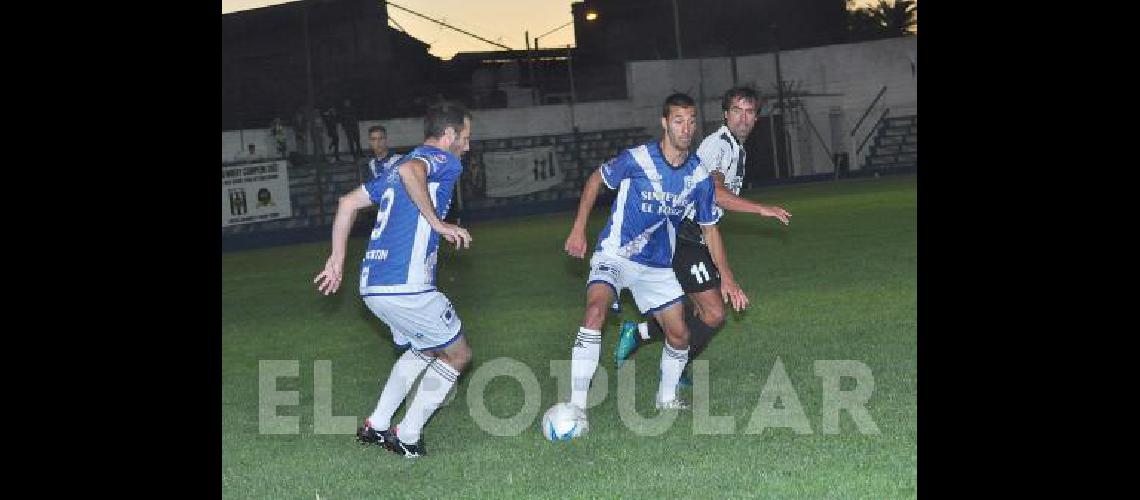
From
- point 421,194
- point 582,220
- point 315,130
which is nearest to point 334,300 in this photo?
point 582,220

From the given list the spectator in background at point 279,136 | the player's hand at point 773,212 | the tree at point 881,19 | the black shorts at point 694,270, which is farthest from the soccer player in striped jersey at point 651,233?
the tree at point 881,19

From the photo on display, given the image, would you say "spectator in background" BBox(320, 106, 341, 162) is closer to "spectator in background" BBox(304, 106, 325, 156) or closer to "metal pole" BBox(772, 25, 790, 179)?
"spectator in background" BBox(304, 106, 325, 156)

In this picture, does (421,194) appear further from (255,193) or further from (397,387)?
(255,193)

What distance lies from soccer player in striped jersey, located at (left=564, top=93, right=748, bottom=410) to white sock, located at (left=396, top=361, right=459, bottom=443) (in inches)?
37.1

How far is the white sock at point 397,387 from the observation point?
810cm

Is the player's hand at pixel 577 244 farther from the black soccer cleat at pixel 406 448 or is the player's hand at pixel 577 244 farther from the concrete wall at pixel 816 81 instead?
the concrete wall at pixel 816 81

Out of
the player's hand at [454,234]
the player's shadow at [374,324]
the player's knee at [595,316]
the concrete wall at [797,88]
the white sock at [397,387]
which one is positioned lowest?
the player's shadow at [374,324]

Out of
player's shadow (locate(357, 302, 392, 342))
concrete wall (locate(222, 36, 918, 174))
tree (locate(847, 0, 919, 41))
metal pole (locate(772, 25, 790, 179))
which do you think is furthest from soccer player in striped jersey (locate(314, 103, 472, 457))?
tree (locate(847, 0, 919, 41))

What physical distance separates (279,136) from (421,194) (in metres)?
29.1

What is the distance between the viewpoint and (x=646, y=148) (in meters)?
8.81

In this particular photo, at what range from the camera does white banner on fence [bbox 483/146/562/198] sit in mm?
37781
